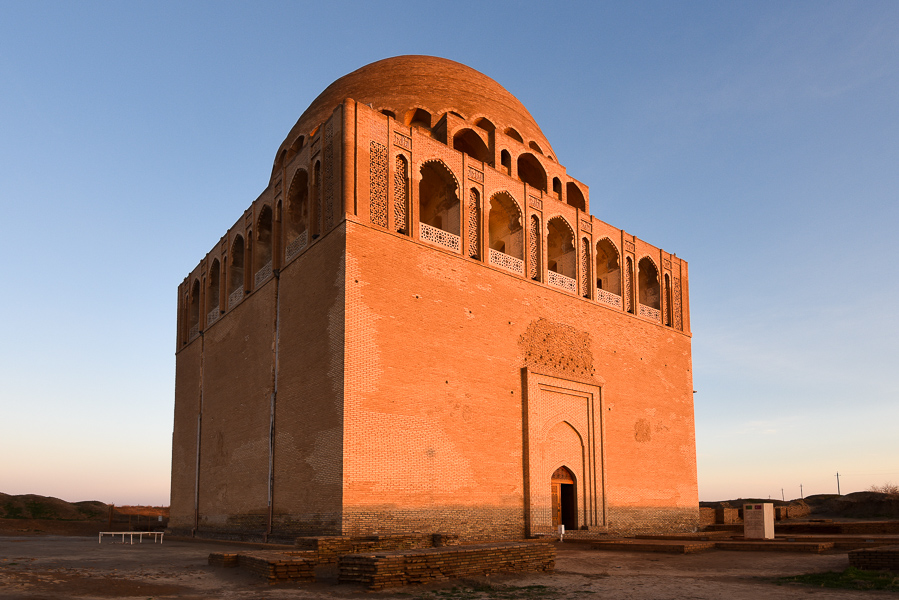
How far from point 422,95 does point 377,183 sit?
534 centimetres

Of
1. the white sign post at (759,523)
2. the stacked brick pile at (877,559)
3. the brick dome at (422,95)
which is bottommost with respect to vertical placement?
the white sign post at (759,523)

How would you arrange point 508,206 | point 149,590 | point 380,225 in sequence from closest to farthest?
1. point 149,590
2. point 380,225
3. point 508,206

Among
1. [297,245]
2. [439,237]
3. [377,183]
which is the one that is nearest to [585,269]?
[439,237]

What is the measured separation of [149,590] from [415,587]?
9.38ft

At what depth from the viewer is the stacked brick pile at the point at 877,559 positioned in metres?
8.42

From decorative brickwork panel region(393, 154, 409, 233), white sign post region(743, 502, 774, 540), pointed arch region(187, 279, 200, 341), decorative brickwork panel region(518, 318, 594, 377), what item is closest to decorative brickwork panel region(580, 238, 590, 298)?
decorative brickwork panel region(518, 318, 594, 377)

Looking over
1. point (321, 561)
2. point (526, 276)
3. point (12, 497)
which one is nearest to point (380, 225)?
point (526, 276)

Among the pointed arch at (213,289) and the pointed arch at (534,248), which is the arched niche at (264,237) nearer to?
the pointed arch at (213,289)

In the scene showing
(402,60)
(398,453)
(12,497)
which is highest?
(402,60)

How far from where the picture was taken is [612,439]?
55.2 ft

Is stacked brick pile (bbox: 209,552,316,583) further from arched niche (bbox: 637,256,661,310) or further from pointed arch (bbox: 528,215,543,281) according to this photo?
arched niche (bbox: 637,256,661,310)

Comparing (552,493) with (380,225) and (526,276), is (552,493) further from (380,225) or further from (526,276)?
(380,225)

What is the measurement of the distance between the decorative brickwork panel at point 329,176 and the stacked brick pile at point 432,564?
6.63 meters

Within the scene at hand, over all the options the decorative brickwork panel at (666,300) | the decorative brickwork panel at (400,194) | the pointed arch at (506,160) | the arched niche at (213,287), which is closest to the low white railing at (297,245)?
the decorative brickwork panel at (400,194)
